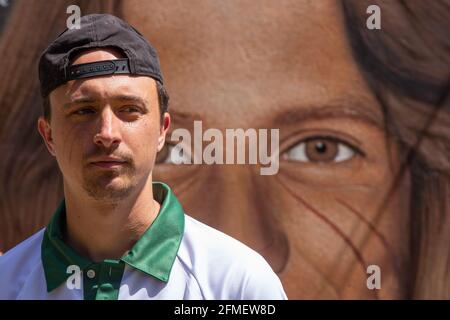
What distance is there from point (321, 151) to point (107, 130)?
5.09 feet

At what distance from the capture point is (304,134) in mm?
3178

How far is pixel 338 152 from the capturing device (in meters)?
3.21

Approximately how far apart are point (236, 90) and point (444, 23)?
2.74 ft

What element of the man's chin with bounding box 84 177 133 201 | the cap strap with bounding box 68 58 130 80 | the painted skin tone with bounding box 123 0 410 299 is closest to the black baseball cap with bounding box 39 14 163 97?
the cap strap with bounding box 68 58 130 80

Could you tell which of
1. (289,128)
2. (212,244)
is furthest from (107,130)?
(289,128)

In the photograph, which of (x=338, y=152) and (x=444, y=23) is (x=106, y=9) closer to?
(x=338, y=152)

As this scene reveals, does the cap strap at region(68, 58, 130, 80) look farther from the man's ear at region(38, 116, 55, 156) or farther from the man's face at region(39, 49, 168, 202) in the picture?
the man's ear at region(38, 116, 55, 156)

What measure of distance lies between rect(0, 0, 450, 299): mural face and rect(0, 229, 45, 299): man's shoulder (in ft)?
3.98

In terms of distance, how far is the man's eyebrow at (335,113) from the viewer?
3.16m

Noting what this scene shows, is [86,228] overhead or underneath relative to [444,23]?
underneath

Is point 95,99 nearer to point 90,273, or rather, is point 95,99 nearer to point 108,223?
point 108,223

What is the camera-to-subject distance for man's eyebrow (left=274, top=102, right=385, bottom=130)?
3.16 meters
